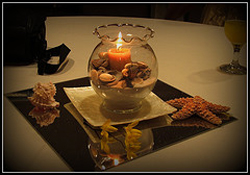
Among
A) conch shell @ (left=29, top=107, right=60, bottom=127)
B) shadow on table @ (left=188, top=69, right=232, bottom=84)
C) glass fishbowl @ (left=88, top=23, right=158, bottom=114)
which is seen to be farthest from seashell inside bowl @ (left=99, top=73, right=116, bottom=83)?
shadow on table @ (left=188, top=69, right=232, bottom=84)

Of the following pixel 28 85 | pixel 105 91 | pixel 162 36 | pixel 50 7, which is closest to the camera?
pixel 105 91

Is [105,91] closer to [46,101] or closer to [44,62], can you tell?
[46,101]

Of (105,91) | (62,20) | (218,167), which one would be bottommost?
(218,167)

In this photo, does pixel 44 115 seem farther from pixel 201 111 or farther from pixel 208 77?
pixel 208 77

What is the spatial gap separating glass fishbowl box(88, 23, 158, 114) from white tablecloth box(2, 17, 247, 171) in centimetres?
15

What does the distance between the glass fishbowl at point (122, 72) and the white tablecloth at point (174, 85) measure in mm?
147

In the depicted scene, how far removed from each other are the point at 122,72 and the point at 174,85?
31cm

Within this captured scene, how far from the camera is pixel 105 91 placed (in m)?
0.68

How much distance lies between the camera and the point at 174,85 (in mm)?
924

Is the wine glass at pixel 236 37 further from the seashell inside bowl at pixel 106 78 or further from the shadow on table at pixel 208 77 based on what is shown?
the seashell inside bowl at pixel 106 78

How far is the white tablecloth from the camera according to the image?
1.88 ft

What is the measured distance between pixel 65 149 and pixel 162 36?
96 centimetres

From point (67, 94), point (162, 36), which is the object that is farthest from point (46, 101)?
point (162, 36)

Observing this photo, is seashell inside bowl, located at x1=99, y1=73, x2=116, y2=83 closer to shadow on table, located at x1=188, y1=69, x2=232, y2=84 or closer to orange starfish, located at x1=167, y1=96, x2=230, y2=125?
orange starfish, located at x1=167, y1=96, x2=230, y2=125
